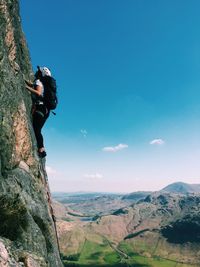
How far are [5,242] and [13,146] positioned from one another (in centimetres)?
646

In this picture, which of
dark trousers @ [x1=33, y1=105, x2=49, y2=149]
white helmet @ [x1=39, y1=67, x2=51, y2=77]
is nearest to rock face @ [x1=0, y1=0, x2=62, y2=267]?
dark trousers @ [x1=33, y1=105, x2=49, y2=149]

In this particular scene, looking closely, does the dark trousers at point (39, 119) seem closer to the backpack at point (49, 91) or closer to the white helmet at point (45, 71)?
the backpack at point (49, 91)

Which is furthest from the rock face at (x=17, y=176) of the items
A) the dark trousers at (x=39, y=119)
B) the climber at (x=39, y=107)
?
the dark trousers at (x=39, y=119)

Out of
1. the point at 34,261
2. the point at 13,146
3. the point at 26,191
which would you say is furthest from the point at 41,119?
the point at 34,261

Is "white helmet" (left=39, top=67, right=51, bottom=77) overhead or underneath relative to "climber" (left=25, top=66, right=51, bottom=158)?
overhead

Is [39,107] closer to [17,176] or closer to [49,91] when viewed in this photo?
[49,91]

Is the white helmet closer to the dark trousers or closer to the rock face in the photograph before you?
the rock face

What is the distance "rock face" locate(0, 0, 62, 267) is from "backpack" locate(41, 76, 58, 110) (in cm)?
136

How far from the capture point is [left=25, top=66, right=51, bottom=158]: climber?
21.6 meters

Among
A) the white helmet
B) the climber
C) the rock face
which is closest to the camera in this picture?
the rock face

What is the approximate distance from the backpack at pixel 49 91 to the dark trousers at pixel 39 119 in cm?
47

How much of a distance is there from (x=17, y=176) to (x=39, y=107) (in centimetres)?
666

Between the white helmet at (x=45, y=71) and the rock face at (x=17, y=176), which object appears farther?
the white helmet at (x=45, y=71)

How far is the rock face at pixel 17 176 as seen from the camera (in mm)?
14477
